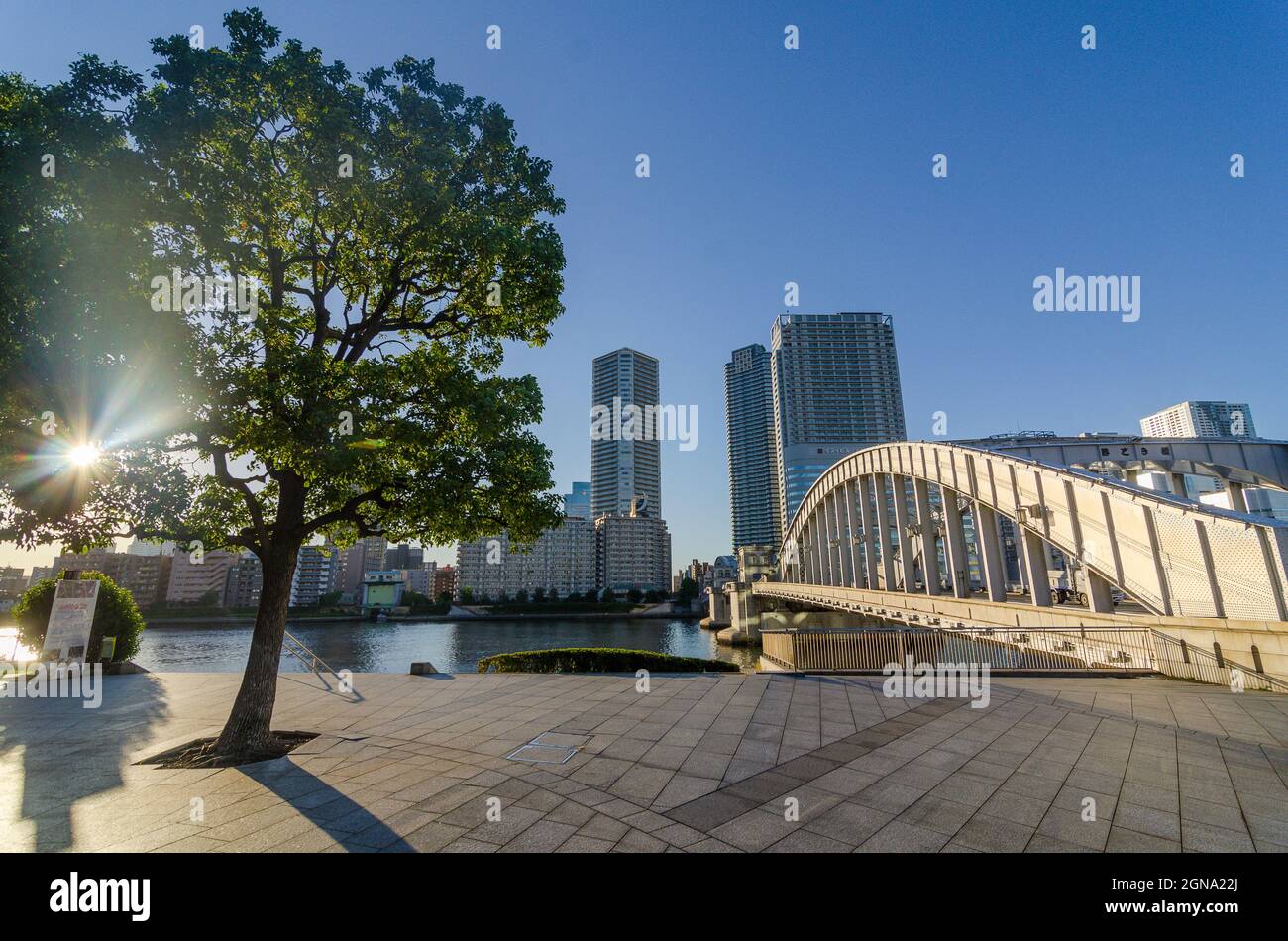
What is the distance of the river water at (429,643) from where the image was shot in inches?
1984

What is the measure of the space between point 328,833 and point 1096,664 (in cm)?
2045

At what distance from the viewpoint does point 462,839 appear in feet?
16.5

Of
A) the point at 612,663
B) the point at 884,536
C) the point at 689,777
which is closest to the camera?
the point at 689,777

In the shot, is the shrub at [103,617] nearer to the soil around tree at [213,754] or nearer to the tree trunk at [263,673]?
the soil around tree at [213,754]

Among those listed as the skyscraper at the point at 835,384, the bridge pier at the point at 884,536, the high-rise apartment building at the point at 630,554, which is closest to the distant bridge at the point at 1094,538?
the bridge pier at the point at 884,536

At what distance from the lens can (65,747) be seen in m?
9.36

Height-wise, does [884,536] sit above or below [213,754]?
above

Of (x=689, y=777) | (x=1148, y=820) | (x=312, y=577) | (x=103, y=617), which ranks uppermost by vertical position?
(x=103, y=617)

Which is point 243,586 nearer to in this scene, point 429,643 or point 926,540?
point 429,643

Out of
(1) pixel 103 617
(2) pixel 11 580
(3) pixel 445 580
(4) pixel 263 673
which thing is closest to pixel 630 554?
(3) pixel 445 580

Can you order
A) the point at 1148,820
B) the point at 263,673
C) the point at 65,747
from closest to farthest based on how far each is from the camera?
the point at 1148,820, the point at 263,673, the point at 65,747

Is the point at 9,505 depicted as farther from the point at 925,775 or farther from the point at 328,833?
the point at 925,775

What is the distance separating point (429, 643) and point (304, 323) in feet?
239
